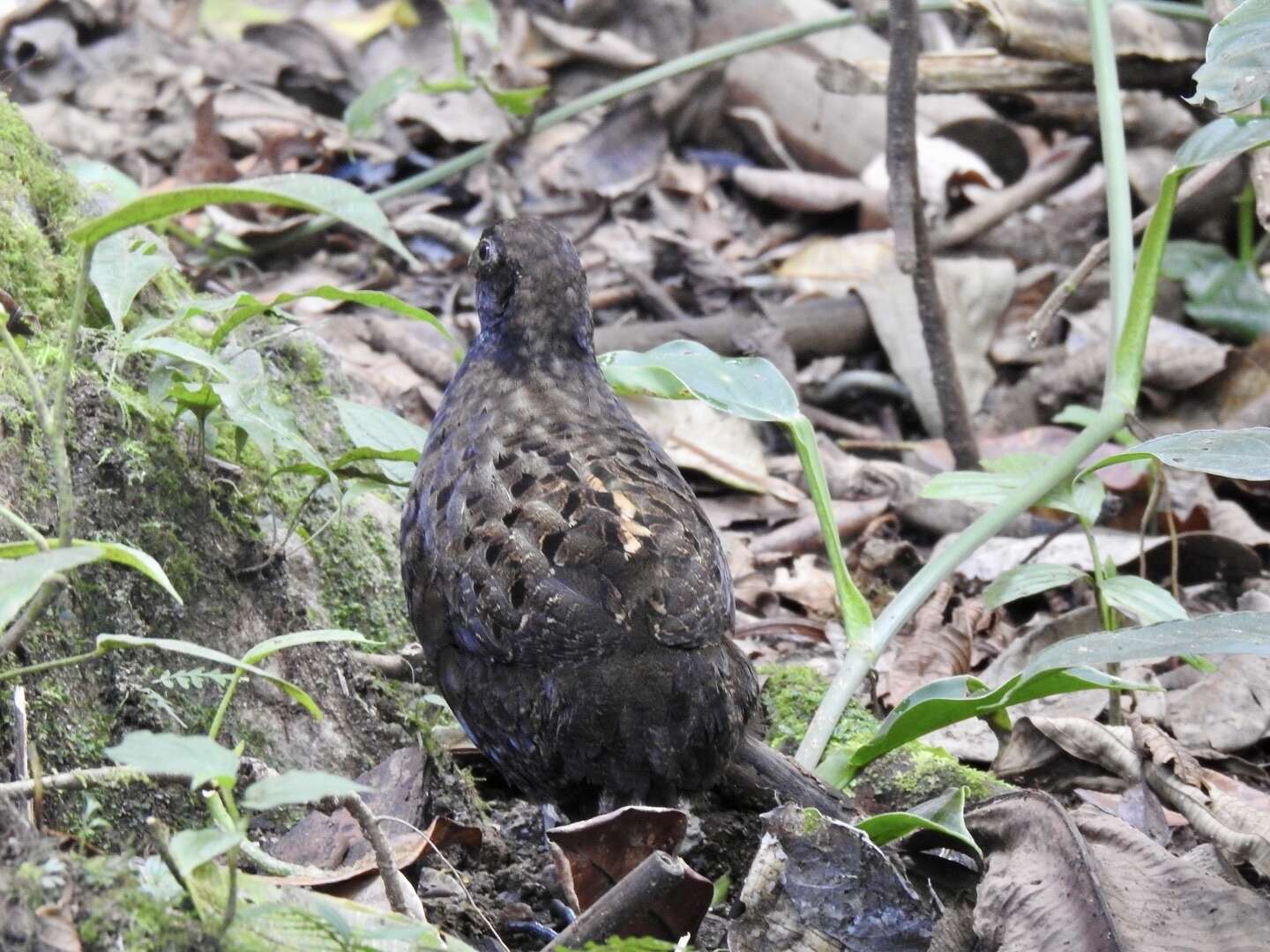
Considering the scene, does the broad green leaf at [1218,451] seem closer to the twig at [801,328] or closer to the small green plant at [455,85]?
the twig at [801,328]

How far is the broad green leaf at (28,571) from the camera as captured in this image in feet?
6.31

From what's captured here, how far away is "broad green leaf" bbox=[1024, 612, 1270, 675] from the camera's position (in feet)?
9.16

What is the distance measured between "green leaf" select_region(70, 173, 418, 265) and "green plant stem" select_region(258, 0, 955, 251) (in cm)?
434

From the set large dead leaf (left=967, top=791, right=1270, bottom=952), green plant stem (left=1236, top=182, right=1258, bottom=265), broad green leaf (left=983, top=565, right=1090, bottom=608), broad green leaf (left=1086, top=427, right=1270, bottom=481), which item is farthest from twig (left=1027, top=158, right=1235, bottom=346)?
green plant stem (left=1236, top=182, right=1258, bottom=265)

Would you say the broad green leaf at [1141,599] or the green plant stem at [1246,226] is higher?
the broad green leaf at [1141,599]

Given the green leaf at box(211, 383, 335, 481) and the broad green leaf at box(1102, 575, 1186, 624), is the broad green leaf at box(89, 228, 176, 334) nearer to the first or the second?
the green leaf at box(211, 383, 335, 481)

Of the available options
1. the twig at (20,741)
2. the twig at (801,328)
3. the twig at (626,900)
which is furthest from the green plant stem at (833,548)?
the twig at (801,328)

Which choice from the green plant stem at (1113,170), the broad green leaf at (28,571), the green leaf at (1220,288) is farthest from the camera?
the green leaf at (1220,288)

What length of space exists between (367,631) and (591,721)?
99cm

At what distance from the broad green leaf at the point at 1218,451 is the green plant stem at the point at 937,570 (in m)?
0.50

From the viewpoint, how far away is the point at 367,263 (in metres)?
6.79

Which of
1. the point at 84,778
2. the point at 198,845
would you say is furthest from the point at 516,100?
the point at 198,845

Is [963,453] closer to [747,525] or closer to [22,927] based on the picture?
[747,525]

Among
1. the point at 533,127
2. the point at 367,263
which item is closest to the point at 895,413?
the point at 533,127
